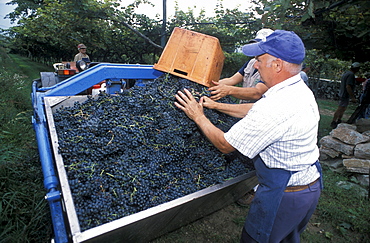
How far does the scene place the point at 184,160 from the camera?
1952mm

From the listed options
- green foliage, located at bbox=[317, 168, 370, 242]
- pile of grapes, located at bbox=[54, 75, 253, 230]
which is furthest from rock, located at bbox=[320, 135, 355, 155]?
pile of grapes, located at bbox=[54, 75, 253, 230]

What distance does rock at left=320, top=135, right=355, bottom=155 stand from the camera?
14.7 ft

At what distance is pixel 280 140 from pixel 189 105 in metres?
0.82

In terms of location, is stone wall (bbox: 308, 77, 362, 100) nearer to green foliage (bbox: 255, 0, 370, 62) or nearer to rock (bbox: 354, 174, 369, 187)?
green foliage (bbox: 255, 0, 370, 62)

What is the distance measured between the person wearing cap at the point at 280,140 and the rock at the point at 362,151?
11.1ft

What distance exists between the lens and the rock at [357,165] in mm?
4117

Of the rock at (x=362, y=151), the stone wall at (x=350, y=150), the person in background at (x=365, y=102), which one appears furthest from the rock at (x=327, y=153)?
the person in background at (x=365, y=102)

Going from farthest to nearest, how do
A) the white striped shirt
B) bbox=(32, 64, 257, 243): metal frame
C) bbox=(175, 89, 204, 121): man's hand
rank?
bbox=(175, 89, 204, 121): man's hand < the white striped shirt < bbox=(32, 64, 257, 243): metal frame

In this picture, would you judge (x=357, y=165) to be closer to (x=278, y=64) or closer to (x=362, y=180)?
(x=362, y=180)

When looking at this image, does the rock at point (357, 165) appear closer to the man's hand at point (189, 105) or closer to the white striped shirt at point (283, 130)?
the white striped shirt at point (283, 130)

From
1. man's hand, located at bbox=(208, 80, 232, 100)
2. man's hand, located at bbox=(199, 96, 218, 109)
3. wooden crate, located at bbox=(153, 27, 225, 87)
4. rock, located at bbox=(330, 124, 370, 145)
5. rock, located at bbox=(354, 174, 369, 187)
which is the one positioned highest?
wooden crate, located at bbox=(153, 27, 225, 87)

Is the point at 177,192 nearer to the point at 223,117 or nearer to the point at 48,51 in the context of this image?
the point at 223,117

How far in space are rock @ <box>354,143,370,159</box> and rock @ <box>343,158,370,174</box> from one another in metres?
0.10

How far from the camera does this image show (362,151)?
4.25 meters
